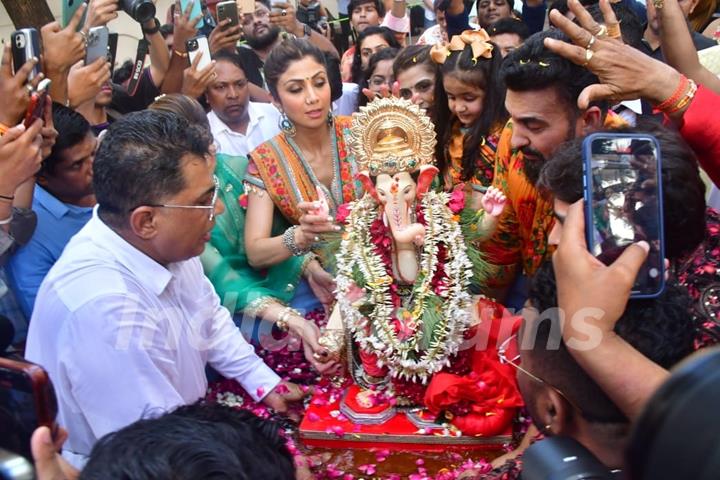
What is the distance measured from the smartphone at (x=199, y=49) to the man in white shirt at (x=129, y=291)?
5.76ft

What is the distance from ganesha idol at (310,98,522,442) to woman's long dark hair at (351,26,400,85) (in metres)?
2.63

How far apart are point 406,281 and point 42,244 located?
131 centimetres

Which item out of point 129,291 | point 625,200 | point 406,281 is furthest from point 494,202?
point 129,291

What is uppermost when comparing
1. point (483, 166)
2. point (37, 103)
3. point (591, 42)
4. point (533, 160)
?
point (591, 42)

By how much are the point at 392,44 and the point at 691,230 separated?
367 centimetres

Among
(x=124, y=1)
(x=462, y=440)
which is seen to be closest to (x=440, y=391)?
(x=462, y=440)

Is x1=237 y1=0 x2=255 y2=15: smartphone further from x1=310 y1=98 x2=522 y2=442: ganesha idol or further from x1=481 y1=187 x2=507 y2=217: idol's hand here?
x1=481 y1=187 x2=507 y2=217: idol's hand

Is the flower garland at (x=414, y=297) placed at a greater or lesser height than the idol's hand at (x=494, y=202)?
lesser

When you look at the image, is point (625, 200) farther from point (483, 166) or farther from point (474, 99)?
point (474, 99)

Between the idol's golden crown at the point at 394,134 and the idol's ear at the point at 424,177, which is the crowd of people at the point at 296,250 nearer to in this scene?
the idol's golden crown at the point at 394,134

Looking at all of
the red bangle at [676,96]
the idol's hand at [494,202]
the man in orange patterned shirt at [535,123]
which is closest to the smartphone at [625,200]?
the red bangle at [676,96]

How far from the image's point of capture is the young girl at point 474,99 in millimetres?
2902

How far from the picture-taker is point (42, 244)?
2402 mm

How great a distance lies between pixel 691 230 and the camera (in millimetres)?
1520
